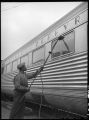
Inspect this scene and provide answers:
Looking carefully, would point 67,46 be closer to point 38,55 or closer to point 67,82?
point 67,82

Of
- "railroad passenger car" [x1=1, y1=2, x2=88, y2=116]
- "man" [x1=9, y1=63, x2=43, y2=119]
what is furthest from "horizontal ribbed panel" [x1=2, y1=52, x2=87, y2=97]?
"man" [x1=9, y1=63, x2=43, y2=119]

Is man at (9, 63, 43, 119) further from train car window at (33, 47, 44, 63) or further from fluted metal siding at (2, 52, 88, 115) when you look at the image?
train car window at (33, 47, 44, 63)

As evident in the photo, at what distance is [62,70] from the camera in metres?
5.67

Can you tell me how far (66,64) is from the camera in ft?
18.2

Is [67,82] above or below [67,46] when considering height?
below

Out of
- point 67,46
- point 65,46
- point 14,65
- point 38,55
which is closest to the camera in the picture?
point 67,46

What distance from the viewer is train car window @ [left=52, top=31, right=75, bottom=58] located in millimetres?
5544

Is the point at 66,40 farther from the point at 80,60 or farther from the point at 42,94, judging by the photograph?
the point at 42,94

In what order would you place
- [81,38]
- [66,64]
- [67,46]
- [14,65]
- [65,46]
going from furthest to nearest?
1. [14,65]
2. [65,46]
3. [67,46]
4. [66,64]
5. [81,38]

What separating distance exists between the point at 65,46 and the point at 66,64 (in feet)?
1.63

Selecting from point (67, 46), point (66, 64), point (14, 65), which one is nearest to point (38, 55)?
point (67, 46)

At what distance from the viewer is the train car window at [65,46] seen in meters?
5.54

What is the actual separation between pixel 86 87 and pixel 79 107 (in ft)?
1.59

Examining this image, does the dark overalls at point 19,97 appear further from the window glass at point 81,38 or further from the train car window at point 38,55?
the train car window at point 38,55
